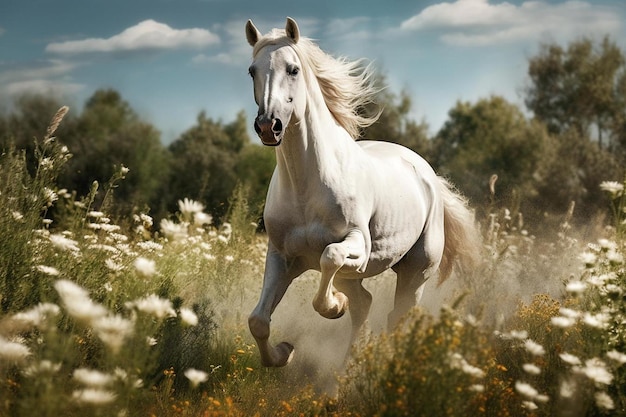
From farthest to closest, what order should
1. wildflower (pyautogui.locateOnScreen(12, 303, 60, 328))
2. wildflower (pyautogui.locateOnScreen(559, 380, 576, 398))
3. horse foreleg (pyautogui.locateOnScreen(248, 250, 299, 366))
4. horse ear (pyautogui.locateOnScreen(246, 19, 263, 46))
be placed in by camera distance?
horse ear (pyautogui.locateOnScreen(246, 19, 263, 46)) → horse foreleg (pyautogui.locateOnScreen(248, 250, 299, 366)) → wildflower (pyautogui.locateOnScreen(559, 380, 576, 398)) → wildflower (pyautogui.locateOnScreen(12, 303, 60, 328))

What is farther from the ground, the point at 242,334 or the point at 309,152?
the point at 309,152

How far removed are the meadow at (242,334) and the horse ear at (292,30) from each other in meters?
1.42

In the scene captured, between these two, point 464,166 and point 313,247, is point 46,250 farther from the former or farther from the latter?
point 464,166

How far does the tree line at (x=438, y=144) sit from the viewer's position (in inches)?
1115

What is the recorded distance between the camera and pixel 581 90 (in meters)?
33.3

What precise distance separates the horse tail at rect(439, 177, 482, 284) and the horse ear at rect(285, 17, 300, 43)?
8.74 feet

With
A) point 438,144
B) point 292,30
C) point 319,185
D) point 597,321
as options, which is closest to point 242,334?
point 319,185

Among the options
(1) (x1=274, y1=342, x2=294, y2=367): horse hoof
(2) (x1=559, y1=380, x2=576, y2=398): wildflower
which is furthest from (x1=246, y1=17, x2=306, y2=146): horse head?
(2) (x1=559, y1=380, x2=576, y2=398): wildflower

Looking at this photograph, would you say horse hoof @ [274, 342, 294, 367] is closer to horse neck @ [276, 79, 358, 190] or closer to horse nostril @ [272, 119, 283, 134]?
horse neck @ [276, 79, 358, 190]

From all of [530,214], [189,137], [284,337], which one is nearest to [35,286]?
[284,337]

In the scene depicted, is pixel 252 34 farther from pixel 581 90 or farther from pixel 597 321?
pixel 581 90

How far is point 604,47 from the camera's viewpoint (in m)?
32.8

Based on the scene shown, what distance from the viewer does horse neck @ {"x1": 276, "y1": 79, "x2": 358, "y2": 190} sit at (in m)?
4.98

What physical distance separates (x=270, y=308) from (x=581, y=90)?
31719mm
